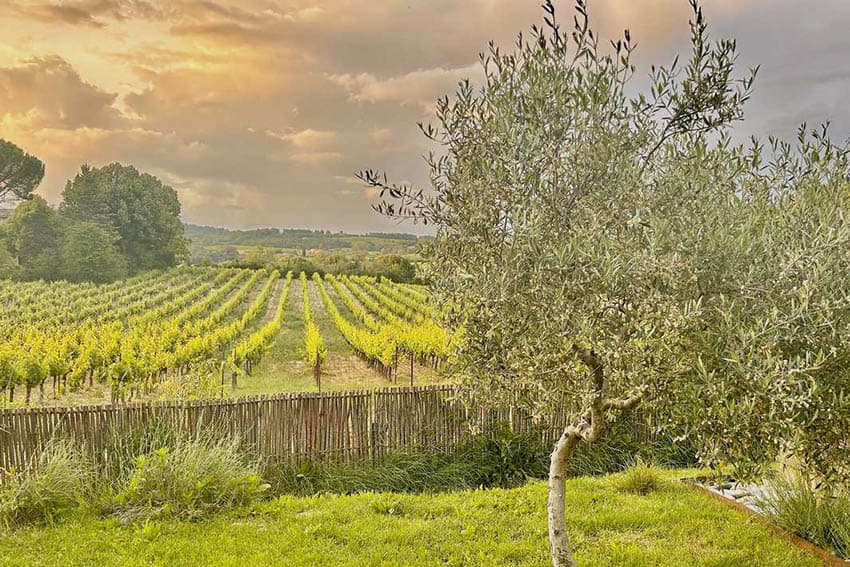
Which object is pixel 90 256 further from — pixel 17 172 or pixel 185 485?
pixel 185 485

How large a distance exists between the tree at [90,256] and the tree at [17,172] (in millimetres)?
9097

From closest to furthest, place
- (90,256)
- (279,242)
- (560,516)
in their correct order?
(560,516), (90,256), (279,242)

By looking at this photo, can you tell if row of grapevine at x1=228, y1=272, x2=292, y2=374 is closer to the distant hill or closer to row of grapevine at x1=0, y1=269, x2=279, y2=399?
row of grapevine at x1=0, y1=269, x2=279, y2=399

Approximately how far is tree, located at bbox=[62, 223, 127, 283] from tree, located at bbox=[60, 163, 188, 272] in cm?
258

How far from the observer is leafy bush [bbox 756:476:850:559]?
5.25 m

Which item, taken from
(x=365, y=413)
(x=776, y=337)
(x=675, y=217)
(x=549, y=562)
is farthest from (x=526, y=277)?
(x=365, y=413)

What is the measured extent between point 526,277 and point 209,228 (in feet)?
145

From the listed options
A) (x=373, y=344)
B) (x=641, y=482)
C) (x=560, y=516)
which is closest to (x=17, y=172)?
(x=373, y=344)

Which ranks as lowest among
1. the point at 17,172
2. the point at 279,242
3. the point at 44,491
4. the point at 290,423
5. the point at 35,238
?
the point at 44,491

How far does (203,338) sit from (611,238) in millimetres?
17759

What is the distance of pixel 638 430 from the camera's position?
370 inches

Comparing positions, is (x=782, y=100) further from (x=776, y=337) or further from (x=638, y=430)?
(x=638, y=430)

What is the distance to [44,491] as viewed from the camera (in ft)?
20.8

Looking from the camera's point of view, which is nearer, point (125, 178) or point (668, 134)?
point (668, 134)
